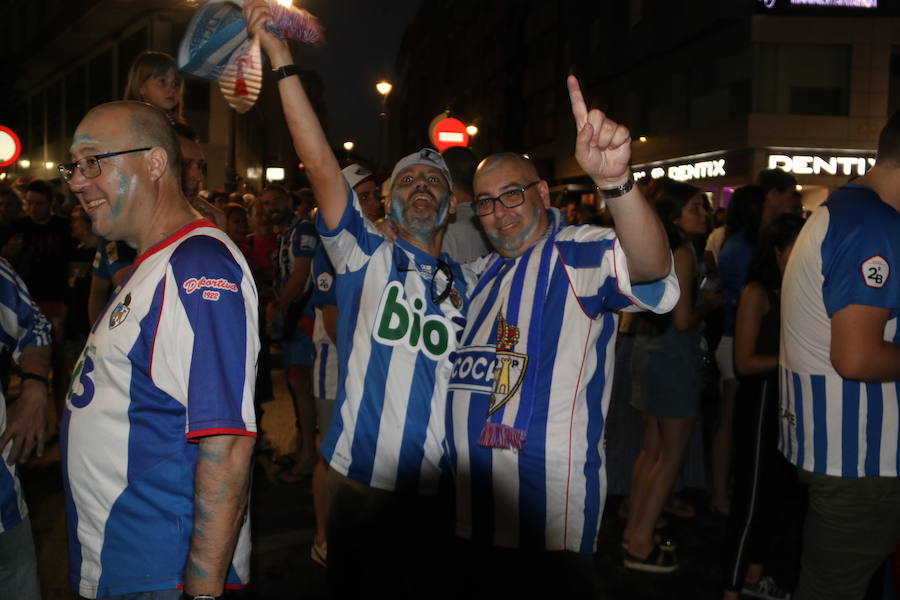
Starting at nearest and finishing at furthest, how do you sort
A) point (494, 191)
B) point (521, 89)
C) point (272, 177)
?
point (494, 191) < point (272, 177) < point (521, 89)

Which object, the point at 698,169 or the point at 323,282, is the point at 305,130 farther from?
the point at 698,169

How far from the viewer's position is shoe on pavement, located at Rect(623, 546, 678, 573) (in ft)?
14.8

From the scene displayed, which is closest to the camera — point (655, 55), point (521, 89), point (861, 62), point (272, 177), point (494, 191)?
point (494, 191)

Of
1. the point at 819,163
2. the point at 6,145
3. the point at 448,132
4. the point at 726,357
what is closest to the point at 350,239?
the point at 726,357

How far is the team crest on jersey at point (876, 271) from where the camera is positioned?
2.57m

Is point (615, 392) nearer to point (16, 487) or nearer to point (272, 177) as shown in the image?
point (16, 487)

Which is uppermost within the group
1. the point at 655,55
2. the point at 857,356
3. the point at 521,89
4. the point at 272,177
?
the point at 521,89

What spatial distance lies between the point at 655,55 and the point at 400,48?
334ft

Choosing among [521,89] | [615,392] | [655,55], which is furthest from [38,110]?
[615,392]

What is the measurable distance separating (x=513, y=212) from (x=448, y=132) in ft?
35.5

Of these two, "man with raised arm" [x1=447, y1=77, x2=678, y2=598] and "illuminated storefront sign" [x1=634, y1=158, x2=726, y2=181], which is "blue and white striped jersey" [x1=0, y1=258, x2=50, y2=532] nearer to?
"man with raised arm" [x1=447, y1=77, x2=678, y2=598]

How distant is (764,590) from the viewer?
414cm

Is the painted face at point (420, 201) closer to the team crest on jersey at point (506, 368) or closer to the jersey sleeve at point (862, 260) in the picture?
the team crest on jersey at point (506, 368)

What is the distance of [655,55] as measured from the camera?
26.0 meters
